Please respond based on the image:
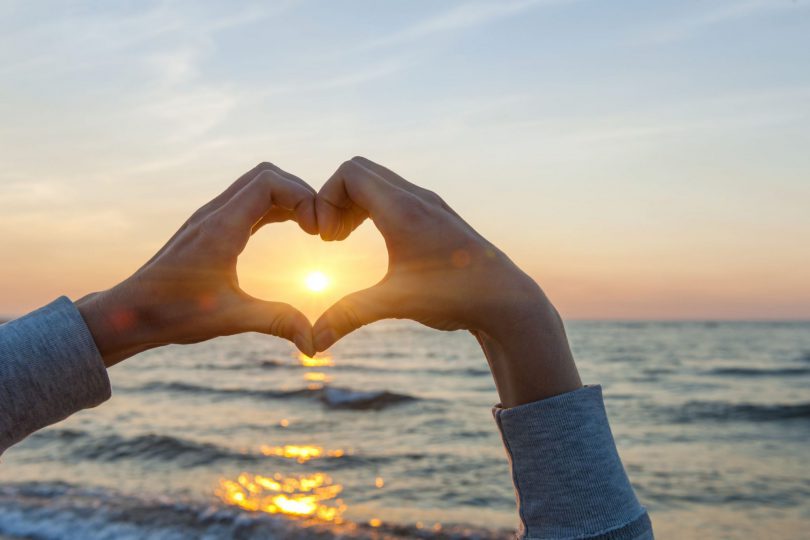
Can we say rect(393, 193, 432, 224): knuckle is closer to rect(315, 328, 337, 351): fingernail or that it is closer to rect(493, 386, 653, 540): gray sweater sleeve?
rect(315, 328, 337, 351): fingernail

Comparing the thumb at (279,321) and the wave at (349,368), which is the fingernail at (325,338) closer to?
the thumb at (279,321)

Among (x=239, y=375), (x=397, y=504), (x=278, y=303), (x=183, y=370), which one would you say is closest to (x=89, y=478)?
(x=397, y=504)

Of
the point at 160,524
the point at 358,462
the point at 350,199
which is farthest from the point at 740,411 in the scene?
the point at 350,199

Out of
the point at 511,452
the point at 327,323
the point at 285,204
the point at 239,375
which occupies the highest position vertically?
the point at 285,204

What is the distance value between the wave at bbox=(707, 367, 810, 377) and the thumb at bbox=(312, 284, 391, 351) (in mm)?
23105

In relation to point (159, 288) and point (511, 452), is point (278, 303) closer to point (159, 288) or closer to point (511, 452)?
point (159, 288)

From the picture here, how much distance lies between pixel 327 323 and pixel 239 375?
21.3 m

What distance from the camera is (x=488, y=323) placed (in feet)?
3.97

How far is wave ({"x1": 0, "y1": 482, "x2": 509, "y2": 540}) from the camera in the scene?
556 centimetres

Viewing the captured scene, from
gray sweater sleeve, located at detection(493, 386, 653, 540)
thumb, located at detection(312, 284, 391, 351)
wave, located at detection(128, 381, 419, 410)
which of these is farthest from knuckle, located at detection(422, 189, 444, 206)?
wave, located at detection(128, 381, 419, 410)

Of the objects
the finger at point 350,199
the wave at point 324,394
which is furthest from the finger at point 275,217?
the wave at point 324,394

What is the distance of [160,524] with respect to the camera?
5812mm

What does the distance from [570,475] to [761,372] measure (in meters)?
24.4

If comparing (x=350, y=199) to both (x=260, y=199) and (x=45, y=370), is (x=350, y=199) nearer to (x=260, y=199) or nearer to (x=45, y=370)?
(x=260, y=199)
